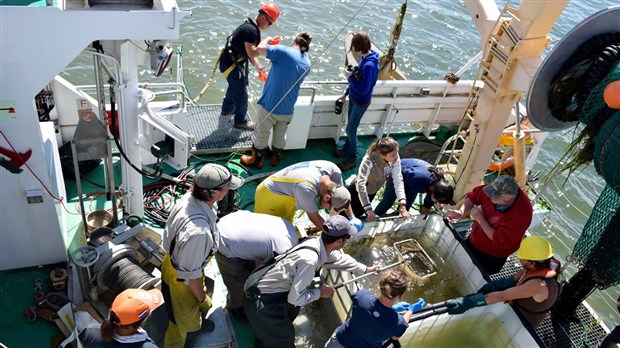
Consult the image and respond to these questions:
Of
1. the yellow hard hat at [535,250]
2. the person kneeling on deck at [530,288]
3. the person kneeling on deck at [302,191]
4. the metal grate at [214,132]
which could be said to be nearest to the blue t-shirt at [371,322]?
the person kneeling on deck at [530,288]

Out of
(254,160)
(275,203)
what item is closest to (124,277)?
(275,203)

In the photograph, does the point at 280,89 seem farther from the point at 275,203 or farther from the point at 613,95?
the point at 613,95

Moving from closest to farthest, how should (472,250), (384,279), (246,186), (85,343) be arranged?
1. (85,343)
2. (384,279)
3. (472,250)
4. (246,186)

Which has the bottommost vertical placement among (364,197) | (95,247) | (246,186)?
(246,186)

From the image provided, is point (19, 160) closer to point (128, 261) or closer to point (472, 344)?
point (128, 261)

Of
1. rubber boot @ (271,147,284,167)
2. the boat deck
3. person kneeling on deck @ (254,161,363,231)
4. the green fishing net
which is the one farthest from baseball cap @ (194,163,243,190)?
the green fishing net

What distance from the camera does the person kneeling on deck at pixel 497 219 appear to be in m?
4.71

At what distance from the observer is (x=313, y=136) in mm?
7641

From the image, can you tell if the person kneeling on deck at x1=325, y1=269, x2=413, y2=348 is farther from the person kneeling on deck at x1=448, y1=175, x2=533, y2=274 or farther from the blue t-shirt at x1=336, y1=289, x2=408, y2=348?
the person kneeling on deck at x1=448, y1=175, x2=533, y2=274

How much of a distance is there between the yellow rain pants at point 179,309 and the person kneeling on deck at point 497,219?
9.17 ft

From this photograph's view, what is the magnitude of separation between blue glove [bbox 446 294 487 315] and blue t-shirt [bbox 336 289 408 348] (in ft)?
2.13

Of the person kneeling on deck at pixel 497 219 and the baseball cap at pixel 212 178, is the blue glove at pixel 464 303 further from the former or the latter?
the baseball cap at pixel 212 178

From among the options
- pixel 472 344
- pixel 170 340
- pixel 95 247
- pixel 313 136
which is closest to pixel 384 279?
pixel 472 344

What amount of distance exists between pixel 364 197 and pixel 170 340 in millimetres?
2403
